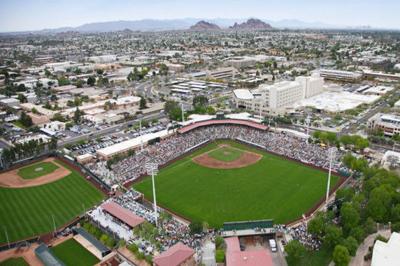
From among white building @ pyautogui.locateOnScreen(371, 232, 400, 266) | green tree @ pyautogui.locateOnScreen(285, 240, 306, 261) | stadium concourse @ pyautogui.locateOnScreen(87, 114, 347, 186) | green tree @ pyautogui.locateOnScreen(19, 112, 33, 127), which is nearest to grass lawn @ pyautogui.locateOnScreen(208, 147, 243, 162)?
stadium concourse @ pyautogui.locateOnScreen(87, 114, 347, 186)

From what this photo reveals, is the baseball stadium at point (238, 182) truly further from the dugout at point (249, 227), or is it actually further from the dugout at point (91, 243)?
the dugout at point (91, 243)

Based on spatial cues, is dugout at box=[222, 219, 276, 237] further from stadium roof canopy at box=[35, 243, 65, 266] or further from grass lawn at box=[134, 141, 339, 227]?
stadium roof canopy at box=[35, 243, 65, 266]

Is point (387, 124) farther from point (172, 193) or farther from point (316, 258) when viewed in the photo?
point (172, 193)

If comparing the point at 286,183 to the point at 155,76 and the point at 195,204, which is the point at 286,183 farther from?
the point at 155,76

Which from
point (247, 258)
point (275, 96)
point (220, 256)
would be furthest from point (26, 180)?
point (275, 96)

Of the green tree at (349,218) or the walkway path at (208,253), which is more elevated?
the green tree at (349,218)

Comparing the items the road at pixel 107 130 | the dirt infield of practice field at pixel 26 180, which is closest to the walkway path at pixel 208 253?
the dirt infield of practice field at pixel 26 180
